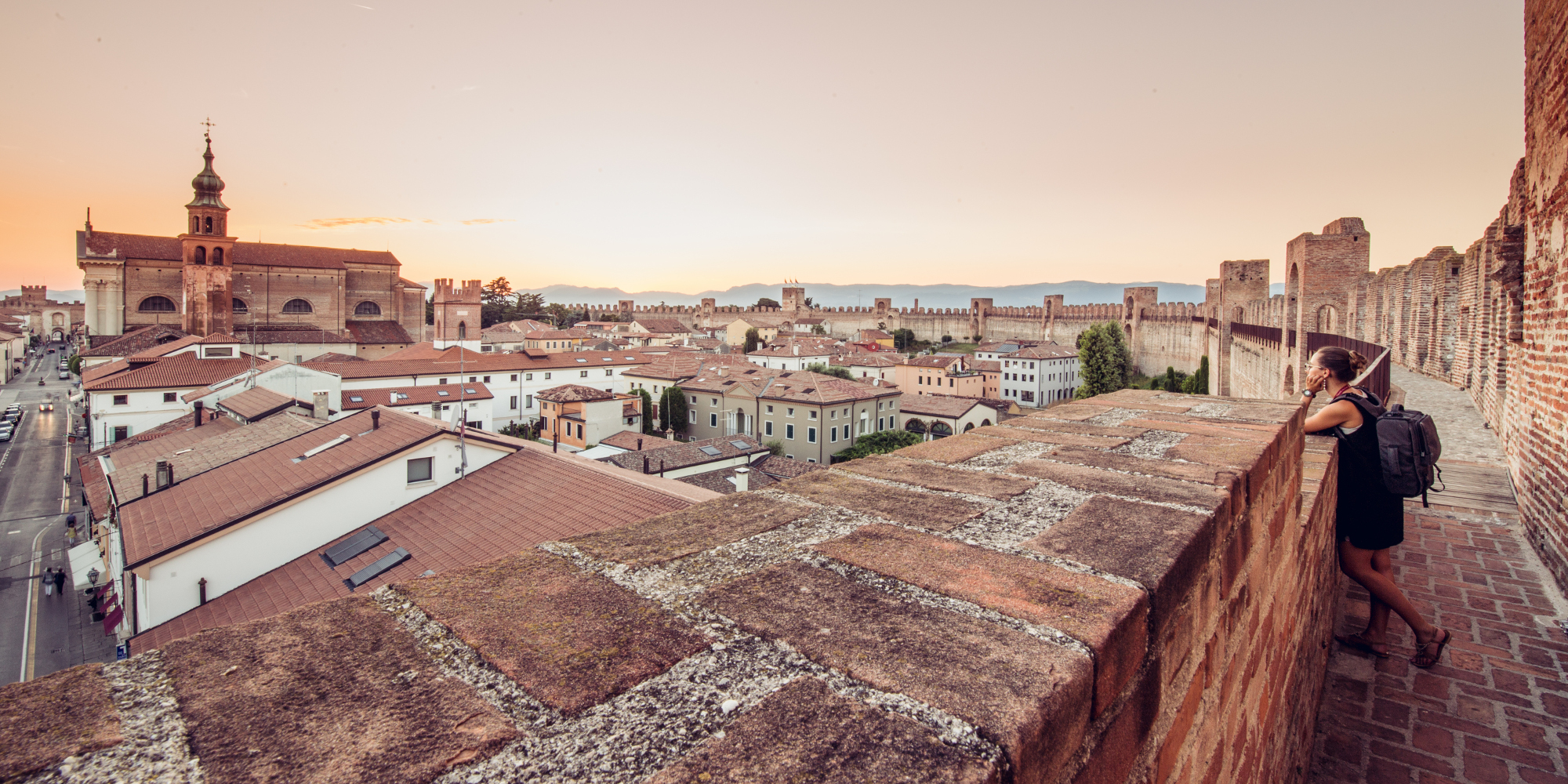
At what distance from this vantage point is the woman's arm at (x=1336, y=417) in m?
3.60

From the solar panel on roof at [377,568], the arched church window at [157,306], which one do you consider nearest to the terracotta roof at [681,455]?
the solar panel on roof at [377,568]

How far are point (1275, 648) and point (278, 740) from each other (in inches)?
107

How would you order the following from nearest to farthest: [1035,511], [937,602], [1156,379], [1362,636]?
1. [937,602]
2. [1035,511]
3. [1362,636]
4. [1156,379]

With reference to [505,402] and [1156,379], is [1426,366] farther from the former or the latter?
[505,402]

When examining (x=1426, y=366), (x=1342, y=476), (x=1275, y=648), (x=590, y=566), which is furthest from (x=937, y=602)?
(x=1426, y=366)

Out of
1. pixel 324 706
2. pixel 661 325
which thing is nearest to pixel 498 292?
pixel 661 325

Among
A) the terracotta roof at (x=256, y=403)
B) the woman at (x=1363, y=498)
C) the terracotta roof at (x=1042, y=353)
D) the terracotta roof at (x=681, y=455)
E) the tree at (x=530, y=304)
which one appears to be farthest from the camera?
the tree at (x=530, y=304)

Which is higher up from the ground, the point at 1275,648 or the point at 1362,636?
the point at 1275,648

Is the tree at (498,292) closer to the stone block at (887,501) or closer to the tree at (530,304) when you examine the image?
the tree at (530,304)

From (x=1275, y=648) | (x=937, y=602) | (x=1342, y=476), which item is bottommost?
(x=1275, y=648)

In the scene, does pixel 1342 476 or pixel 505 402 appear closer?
pixel 1342 476

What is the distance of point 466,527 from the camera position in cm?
1132

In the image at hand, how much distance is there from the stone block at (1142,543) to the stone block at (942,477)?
21 cm

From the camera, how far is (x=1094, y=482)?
201 centimetres
